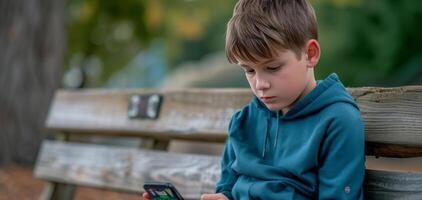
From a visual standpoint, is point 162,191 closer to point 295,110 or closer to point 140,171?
point 295,110

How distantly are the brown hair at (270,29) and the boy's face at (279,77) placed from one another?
0.03 metres

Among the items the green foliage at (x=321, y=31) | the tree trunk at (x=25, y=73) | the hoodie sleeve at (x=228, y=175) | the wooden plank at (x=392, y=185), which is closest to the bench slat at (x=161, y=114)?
the hoodie sleeve at (x=228, y=175)

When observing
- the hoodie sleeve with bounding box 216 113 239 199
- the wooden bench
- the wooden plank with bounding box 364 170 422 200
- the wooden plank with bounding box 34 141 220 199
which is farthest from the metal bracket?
the wooden plank with bounding box 364 170 422 200

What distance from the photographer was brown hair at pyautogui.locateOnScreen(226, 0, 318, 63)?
7.07 ft

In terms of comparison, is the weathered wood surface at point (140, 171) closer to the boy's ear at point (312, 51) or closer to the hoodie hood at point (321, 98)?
the hoodie hood at point (321, 98)

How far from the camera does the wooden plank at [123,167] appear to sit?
3.09 metres

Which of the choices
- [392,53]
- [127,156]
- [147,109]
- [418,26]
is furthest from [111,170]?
[418,26]

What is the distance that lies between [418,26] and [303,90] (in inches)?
361

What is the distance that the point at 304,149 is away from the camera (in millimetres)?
2191

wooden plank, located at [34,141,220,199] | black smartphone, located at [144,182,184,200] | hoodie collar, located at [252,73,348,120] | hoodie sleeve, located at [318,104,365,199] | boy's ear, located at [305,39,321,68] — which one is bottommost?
wooden plank, located at [34,141,220,199]

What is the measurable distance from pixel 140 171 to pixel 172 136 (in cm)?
24

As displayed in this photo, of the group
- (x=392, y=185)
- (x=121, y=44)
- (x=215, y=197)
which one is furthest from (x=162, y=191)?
(x=121, y=44)

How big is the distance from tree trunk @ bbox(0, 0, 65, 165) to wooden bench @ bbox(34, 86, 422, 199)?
264cm

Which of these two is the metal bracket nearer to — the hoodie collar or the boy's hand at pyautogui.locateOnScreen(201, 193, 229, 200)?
the boy's hand at pyautogui.locateOnScreen(201, 193, 229, 200)
